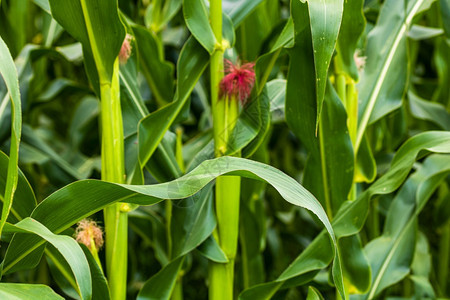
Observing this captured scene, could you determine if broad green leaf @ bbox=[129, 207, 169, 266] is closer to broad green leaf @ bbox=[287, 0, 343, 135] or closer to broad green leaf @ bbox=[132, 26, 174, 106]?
broad green leaf @ bbox=[132, 26, 174, 106]

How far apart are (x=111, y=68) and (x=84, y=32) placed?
51 mm

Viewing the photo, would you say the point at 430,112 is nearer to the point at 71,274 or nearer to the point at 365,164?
the point at 365,164

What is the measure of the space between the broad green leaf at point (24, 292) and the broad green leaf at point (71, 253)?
0.10 ft

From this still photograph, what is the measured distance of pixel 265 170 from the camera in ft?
1.79

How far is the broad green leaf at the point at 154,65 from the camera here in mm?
804

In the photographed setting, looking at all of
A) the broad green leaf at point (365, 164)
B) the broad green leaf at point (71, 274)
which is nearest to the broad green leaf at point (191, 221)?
the broad green leaf at point (71, 274)

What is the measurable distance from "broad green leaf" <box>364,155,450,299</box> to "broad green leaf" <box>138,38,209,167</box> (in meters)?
0.36

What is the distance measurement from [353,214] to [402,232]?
0.18 m

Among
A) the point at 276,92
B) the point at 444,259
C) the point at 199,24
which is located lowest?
the point at 444,259

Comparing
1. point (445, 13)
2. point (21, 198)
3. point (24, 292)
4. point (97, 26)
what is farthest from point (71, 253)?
point (445, 13)

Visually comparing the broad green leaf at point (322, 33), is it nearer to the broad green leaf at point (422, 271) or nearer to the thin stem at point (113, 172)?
the thin stem at point (113, 172)

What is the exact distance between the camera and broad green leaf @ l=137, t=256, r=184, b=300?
700 millimetres

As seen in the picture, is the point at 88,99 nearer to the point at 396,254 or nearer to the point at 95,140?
the point at 95,140

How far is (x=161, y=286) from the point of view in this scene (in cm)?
71
